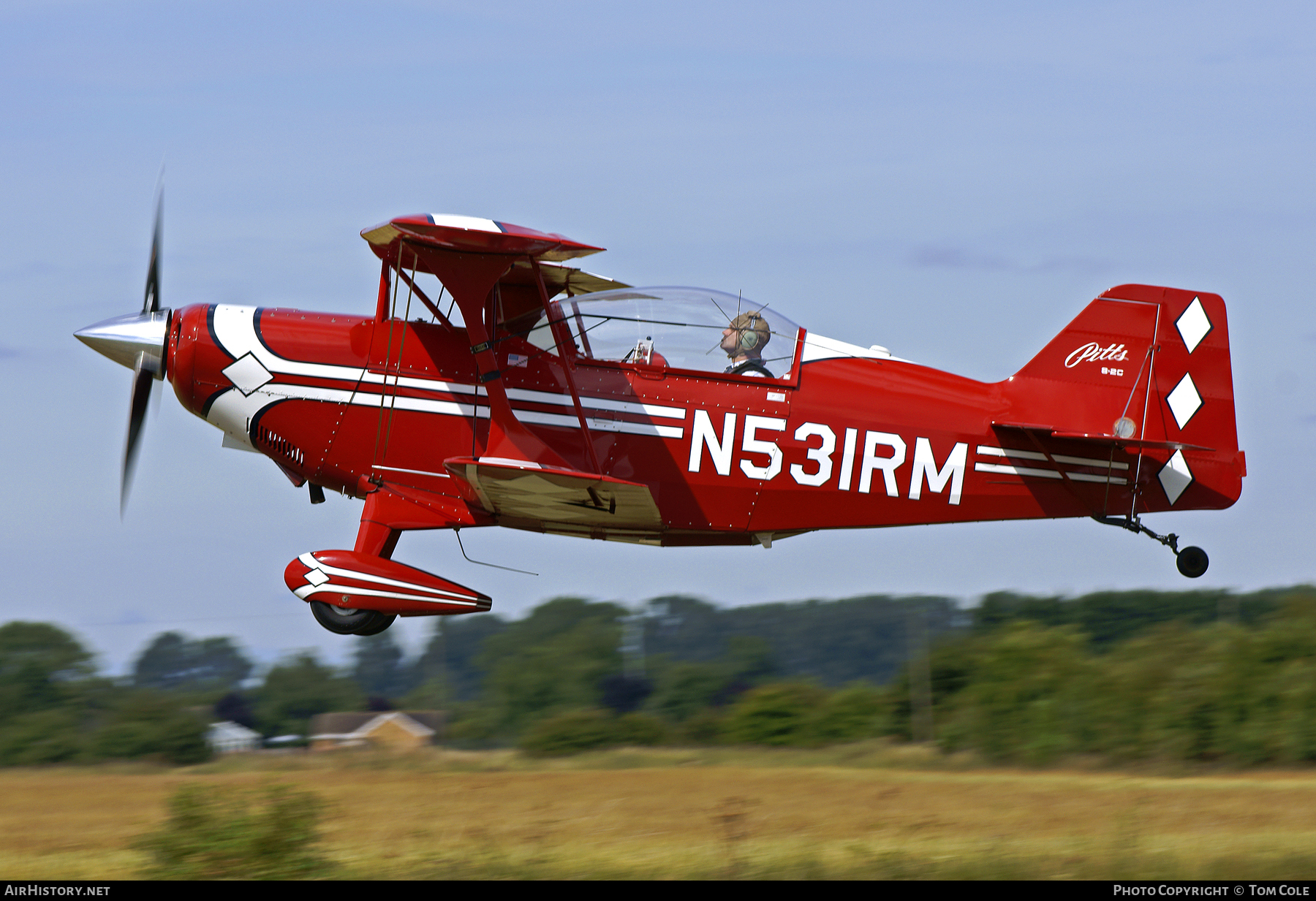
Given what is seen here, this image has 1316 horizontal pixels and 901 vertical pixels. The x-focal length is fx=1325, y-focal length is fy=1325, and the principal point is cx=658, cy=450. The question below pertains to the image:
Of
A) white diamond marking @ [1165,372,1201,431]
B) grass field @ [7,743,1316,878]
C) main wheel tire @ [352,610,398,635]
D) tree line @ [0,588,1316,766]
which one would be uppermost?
white diamond marking @ [1165,372,1201,431]

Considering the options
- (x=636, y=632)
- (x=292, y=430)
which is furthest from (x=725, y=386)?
(x=636, y=632)

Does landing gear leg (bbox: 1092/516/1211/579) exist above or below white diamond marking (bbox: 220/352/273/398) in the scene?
below

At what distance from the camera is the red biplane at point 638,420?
1021 centimetres

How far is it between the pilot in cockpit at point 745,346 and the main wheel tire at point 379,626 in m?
3.33

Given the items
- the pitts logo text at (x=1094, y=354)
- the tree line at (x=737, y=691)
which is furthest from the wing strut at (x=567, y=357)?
the tree line at (x=737, y=691)

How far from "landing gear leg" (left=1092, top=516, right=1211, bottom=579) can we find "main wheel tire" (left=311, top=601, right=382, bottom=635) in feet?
19.4

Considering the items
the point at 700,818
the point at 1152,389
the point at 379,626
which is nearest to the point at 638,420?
the point at 379,626

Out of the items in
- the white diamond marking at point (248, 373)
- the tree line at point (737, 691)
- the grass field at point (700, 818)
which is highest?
the white diamond marking at point (248, 373)

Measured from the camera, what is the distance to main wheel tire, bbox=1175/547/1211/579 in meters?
10.8

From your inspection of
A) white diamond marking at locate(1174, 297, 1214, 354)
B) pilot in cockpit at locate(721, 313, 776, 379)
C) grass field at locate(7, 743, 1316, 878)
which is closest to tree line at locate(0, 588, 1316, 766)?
grass field at locate(7, 743, 1316, 878)

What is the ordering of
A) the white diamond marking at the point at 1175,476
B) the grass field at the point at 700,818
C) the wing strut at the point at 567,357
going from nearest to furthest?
the grass field at the point at 700,818 < the wing strut at the point at 567,357 < the white diamond marking at the point at 1175,476

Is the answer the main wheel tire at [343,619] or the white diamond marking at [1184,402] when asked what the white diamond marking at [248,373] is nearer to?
the main wheel tire at [343,619]

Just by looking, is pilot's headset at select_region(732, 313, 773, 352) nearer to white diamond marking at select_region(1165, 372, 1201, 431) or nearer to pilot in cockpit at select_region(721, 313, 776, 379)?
pilot in cockpit at select_region(721, 313, 776, 379)

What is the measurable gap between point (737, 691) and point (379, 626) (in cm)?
1941
